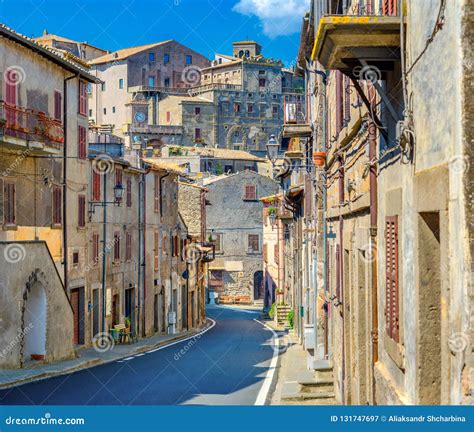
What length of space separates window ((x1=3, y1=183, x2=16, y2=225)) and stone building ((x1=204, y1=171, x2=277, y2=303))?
4439 cm

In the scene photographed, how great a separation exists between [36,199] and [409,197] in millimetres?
20124

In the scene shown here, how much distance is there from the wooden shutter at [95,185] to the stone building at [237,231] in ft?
118

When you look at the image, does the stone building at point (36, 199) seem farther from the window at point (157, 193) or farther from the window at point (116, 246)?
the window at point (157, 193)

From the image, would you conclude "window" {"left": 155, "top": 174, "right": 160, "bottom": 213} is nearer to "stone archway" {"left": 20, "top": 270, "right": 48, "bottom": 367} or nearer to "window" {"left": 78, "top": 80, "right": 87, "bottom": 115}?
"window" {"left": 78, "top": 80, "right": 87, "bottom": 115}

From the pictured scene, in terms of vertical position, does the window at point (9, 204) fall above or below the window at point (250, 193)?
below

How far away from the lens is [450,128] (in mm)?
5871

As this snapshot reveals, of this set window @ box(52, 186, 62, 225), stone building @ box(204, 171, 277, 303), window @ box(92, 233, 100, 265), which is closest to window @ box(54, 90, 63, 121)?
window @ box(52, 186, 62, 225)

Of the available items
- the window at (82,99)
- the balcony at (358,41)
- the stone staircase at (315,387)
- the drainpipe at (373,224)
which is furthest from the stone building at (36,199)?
the balcony at (358,41)

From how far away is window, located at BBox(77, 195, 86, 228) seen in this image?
1197 inches

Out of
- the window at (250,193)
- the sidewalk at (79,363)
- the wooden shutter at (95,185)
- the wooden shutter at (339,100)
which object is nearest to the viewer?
the wooden shutter at (339,100)

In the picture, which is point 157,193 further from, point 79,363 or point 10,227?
point 10,227

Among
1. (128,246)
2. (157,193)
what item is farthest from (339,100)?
(157,193)

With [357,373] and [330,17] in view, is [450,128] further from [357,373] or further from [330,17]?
[357,373]

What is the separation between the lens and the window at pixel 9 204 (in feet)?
77.9
